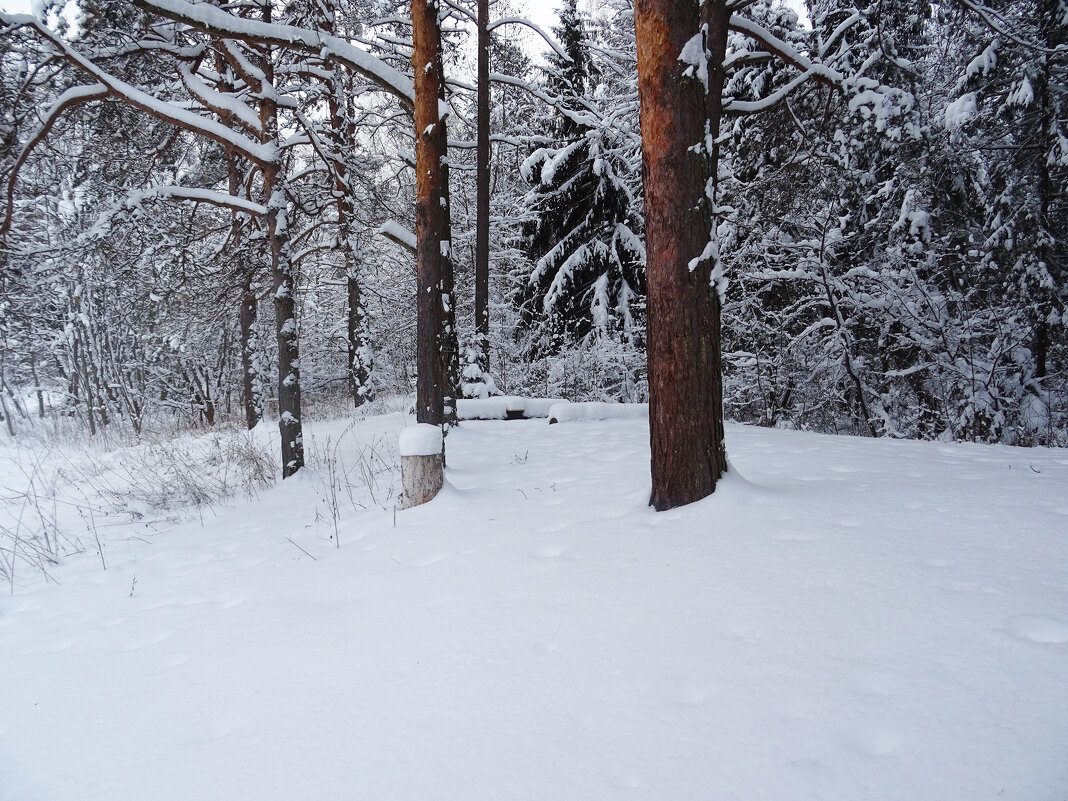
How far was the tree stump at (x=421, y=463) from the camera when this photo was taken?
426cm

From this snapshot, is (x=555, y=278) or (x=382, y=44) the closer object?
(x=382, y=44)

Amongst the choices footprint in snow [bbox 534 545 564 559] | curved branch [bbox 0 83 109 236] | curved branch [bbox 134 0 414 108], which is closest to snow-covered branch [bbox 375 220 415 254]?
curved branch [bbox 134 0 414 108]

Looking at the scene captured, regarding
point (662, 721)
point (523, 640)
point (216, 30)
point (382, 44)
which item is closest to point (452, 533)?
point (523, 640)

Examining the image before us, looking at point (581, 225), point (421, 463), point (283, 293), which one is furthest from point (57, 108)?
point (581, 225)

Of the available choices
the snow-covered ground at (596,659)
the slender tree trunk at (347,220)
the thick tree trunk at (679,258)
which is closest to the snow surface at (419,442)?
the snow-covered ground at (596,659)

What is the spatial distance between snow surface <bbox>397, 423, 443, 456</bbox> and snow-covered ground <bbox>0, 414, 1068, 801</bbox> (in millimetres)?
668

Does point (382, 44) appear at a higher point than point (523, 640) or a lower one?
higher

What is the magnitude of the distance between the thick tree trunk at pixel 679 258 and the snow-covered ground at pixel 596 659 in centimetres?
35

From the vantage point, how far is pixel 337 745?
1.72 m

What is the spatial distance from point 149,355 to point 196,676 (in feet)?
59.9

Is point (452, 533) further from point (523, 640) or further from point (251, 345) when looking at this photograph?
point (251, 345)

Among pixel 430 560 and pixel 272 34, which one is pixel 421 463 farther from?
pixel 272 34

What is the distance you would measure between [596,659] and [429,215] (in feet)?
14.3

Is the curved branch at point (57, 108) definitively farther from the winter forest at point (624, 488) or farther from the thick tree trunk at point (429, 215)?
the thick tree trunk at point (429, 215)
